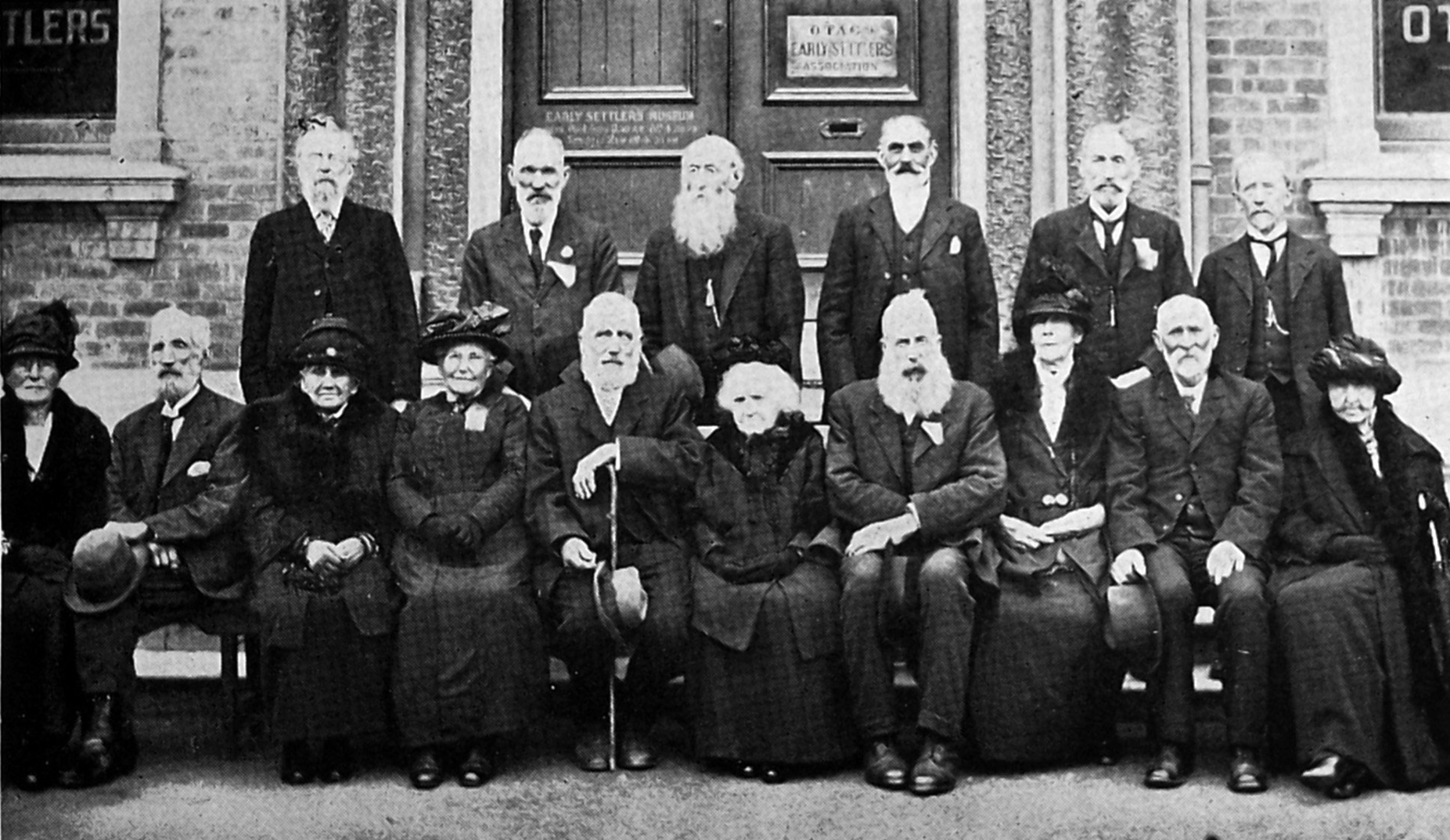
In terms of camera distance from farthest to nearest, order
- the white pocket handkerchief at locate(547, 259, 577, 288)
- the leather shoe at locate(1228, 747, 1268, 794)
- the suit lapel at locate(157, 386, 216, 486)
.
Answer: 1. the white pocket handkerchief at locate(547, 259, 577, 288)
2. the suit lapel at locate(157, 386, 216, 486)
3. the leather shoe at locate(1228, 747, 1268, 794)

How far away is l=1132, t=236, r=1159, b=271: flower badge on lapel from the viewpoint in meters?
4.92

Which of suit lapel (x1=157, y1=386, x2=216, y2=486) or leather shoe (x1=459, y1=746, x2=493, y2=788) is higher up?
suit lapel (x1=157, y1=386, x2=216, y2=486)

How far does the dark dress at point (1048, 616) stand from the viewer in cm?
434

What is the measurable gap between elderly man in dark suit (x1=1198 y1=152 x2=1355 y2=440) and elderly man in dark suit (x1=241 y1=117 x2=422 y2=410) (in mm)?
2410

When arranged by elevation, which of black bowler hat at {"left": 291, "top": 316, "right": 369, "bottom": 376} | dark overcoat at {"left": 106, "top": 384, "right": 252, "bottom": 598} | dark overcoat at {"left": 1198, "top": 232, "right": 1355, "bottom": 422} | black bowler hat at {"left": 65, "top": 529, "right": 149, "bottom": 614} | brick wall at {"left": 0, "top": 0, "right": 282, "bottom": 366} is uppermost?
brick wall at {"left": 0, "top": 0, "right": 282, "bottom": 366}

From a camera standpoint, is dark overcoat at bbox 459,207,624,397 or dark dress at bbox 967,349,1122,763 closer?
dark dress at bbox 967,349,1122,763

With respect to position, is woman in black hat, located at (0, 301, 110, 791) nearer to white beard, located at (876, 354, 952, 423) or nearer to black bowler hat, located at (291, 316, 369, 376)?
black bowler hat, located at (291, 316, 369, 376)

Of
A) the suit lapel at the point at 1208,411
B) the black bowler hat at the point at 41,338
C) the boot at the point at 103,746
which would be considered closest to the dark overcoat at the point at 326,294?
the black bowler hat at the point at 41,338

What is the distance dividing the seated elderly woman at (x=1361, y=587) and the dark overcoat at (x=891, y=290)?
96 cm

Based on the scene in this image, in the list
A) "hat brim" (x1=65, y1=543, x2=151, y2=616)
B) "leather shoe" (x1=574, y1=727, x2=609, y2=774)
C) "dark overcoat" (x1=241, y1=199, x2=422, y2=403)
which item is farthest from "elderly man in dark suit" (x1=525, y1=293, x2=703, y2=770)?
"hat brim" (x1=65, y1=543, x2=151, y2=616)

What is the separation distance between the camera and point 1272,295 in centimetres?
486

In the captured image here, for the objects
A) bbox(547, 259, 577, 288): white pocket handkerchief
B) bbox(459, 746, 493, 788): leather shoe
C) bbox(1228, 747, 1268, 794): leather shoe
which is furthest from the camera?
bbox(547, 259, 577, 288): white pocket handkerchief

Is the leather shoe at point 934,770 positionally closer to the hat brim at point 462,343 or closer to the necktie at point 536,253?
the hat brim at point 462,343

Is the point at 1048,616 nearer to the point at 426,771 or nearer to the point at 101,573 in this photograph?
the point at 426,771
